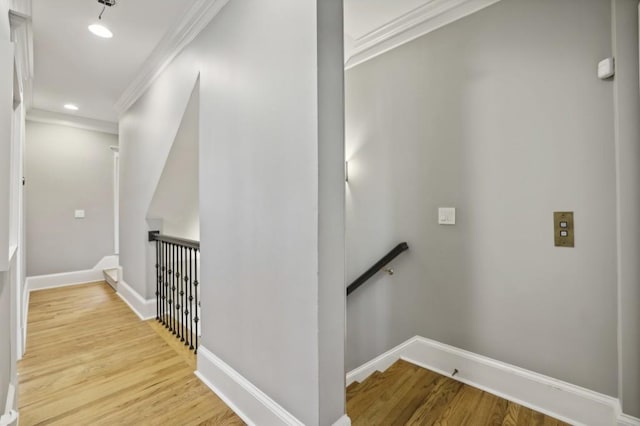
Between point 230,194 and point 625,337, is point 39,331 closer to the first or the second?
point 230,194

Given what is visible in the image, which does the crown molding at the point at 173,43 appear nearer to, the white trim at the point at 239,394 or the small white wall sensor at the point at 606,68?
the small white wall sensor at the point at 606,68

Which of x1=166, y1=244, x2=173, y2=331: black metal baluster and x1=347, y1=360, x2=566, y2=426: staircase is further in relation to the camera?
x1=166, y1=244, x2=173, y2=331: black metal baluster

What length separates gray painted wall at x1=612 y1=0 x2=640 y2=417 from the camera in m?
1.29

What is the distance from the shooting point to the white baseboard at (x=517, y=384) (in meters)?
1.49

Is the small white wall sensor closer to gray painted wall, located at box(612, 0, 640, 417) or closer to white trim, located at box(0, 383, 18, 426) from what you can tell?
gray painted wall, located at box(612, 0, 640, 417)

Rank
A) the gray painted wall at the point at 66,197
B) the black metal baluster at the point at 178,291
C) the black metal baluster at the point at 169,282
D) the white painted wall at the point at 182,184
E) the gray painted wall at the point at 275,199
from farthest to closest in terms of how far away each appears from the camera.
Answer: the gray painted wall at the point at 66,197 < the black metal baluster at the point at 169,282 < the black metal baluster at the point at 178,291 < the white painted wall at the point at 182,184 < the gray painted wall at the point at 275,199

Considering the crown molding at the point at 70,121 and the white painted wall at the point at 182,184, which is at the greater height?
the crown molding at the point at 70,121

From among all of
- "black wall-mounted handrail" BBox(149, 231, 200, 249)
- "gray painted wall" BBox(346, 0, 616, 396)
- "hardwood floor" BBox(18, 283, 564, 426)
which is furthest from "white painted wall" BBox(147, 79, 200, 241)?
"gray painted wall" BBox(346, 0, 616, 396)

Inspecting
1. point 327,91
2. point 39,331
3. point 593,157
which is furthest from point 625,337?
point 39,331

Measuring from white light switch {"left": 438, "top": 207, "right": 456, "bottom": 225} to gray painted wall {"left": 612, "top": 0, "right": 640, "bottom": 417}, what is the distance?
31.8 inches

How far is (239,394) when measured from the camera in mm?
1615

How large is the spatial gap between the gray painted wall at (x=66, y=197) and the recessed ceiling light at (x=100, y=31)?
2.99 metres

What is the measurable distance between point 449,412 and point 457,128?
5.79 ft

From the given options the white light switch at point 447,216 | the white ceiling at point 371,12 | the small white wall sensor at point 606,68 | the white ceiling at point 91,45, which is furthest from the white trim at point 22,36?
the small white wall sensor at point 606,68
